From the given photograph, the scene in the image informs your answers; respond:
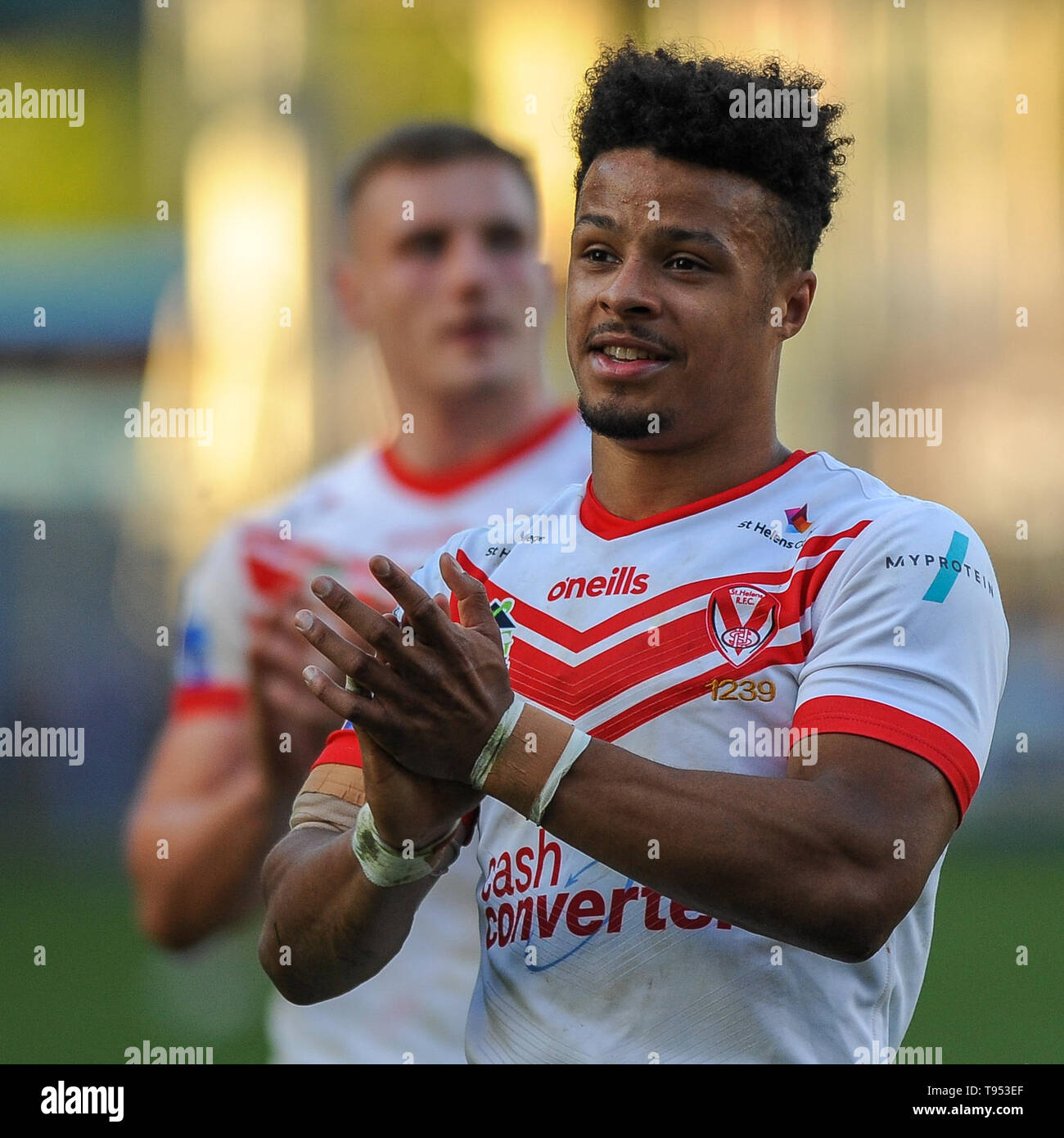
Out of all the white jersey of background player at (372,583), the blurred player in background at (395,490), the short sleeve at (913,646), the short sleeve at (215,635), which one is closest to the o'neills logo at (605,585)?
the short sleeve at (913,646)

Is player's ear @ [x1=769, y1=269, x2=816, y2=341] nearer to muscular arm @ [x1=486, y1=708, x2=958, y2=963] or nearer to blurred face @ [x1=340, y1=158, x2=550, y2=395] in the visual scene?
muscular arm @ [x1=486, y1=708, x2=958, y2=963]

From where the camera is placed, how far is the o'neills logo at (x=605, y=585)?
1.90m

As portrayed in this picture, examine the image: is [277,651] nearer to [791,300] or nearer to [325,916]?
Result: [325,916]

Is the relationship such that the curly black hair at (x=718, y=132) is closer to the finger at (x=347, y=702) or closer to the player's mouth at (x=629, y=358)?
the player's mouth at (x=629, y=358)

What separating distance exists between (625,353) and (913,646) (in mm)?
558

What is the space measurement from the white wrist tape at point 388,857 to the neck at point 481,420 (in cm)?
256

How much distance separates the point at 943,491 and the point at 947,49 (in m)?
1.80

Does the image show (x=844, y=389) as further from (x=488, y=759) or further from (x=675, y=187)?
(x=488, y=759)

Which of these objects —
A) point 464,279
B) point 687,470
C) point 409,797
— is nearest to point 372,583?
point 464,279

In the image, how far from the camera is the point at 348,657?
1.51m

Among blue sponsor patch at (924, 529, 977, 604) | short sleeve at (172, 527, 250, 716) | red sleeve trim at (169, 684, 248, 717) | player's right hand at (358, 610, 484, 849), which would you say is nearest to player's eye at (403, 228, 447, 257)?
short sleeve at (172, 527, 250, 716)
